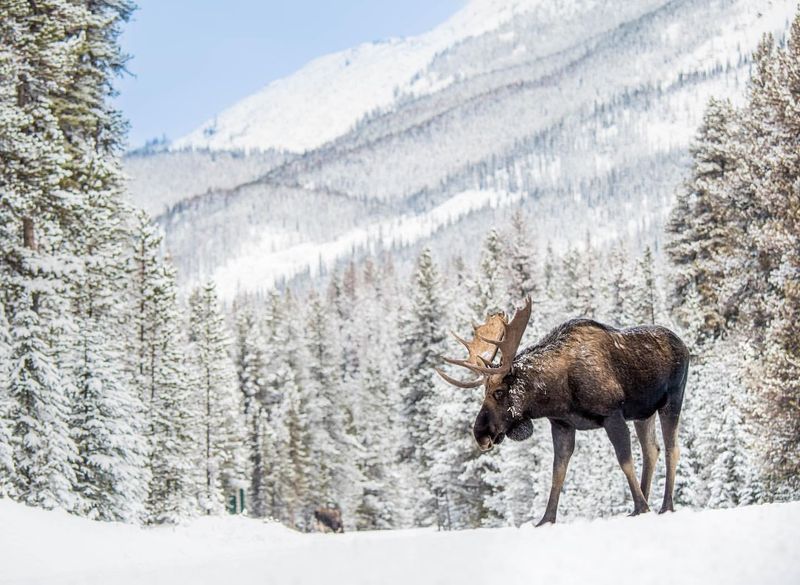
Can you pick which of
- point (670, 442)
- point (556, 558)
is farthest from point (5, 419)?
point (556, 558)

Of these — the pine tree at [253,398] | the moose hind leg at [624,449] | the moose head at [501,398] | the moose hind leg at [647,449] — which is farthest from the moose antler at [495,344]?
the pine tree at [253,398]

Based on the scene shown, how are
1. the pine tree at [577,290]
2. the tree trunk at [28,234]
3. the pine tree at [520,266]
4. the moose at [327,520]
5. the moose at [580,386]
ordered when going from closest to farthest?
1. the moose at [580,386]
2. the tree trunk at [28,234]
3. the moose at [327,520]
4. the pine tree at [520,266]
5. the pine tree at [577,290]

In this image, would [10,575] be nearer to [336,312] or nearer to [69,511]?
[69,511]

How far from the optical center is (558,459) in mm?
7773

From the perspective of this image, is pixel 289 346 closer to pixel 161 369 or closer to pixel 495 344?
pixel 161 369

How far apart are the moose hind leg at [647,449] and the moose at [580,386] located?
13 mm

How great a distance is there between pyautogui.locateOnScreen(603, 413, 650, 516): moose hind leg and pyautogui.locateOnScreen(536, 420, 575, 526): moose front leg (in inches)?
13.7

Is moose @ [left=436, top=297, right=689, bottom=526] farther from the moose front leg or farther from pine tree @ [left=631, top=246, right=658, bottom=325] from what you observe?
pine tree @ [left=631, top=246, right=658, bottom=325]

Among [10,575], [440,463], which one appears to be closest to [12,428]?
[10,575]

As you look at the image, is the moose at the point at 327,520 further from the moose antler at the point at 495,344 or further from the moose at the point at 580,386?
the moose at the point at 580,386

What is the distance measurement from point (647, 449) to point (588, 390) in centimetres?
111

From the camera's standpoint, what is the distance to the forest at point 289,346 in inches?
757

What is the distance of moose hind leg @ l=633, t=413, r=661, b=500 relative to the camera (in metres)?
8.27

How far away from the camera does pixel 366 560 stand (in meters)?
6.42
